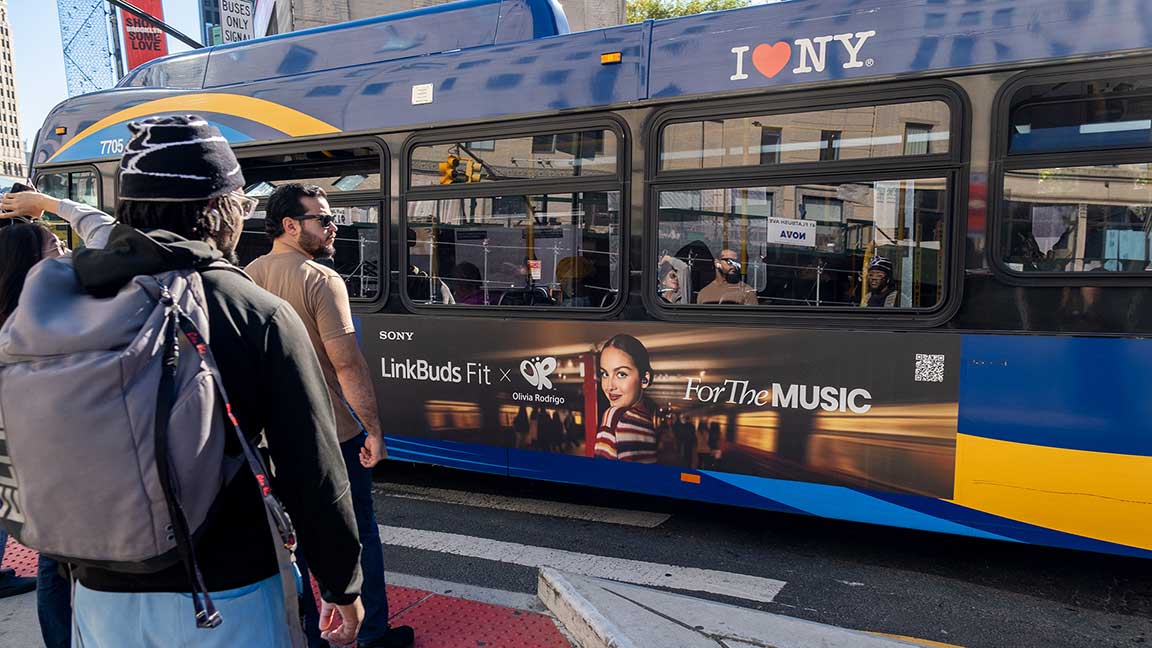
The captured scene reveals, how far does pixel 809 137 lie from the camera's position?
4758mm

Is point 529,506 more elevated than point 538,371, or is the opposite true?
point 538,371

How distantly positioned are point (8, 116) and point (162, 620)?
16444cm

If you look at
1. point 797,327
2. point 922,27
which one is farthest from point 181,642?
point 922,27

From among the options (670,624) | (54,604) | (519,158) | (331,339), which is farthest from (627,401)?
(54,604)

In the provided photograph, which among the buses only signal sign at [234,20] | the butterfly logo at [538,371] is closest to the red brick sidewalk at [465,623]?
the butterfly logo at [538,371]

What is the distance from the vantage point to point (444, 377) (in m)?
5.97

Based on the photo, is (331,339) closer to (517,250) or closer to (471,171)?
(517,250)

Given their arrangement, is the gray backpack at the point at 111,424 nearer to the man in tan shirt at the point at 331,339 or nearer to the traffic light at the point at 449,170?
the man in tan shirt at the point at 331,339

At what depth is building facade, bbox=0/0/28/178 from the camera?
119 meters

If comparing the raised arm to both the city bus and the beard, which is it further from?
the city bus

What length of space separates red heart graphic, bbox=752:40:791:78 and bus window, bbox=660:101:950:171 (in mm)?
260

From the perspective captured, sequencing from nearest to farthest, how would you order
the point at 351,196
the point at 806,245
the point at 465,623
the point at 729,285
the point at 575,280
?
the point at 465,623, the point at 806,245, the point at 729,285, the point at 575,280, the point at 351,196

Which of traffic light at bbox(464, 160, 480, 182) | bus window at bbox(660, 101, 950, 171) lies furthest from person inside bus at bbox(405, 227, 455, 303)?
bus window at bbox(660, 101, 950, 171)

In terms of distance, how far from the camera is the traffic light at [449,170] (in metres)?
5.87
